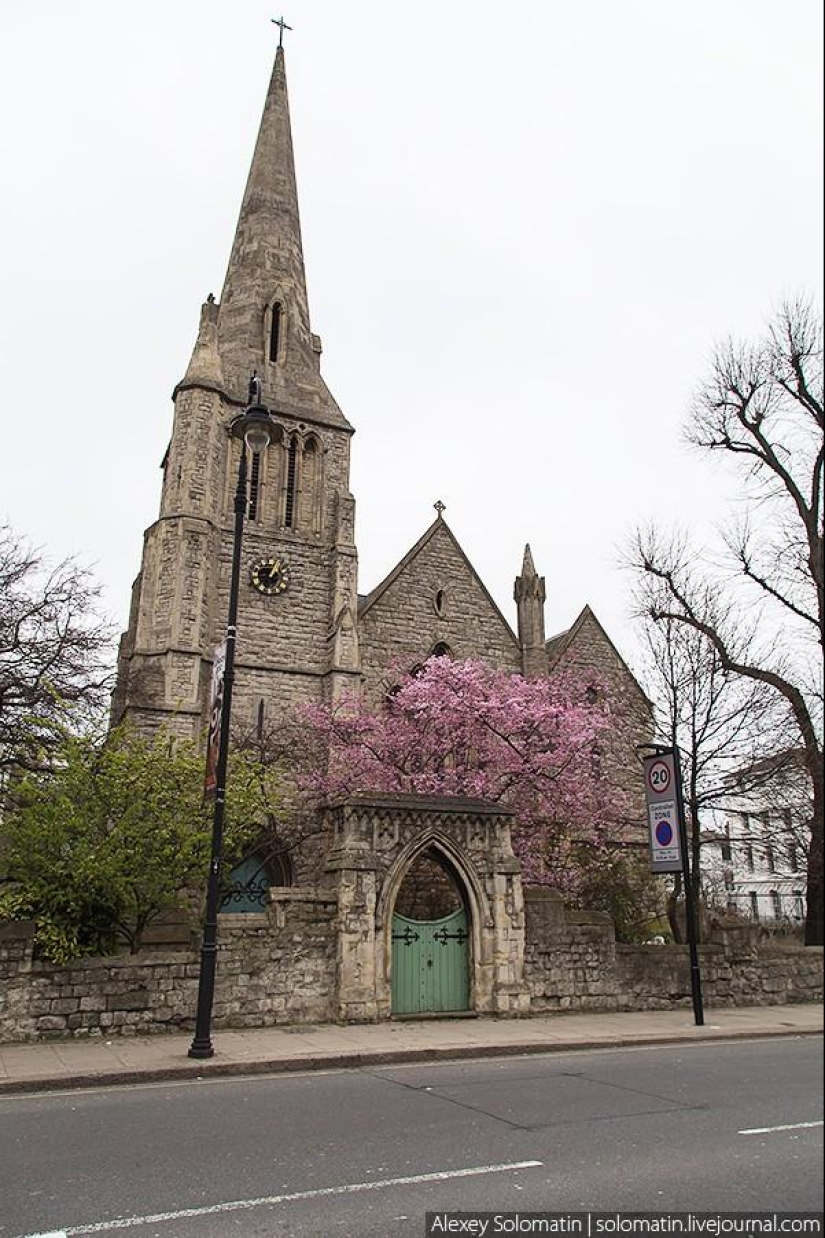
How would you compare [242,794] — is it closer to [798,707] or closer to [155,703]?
[155,703]

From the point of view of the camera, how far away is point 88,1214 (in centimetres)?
513

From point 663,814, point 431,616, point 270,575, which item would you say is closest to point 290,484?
point 270,575

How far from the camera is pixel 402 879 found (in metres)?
14.6

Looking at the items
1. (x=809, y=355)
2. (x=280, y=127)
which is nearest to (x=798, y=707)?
(x=809, y=355)

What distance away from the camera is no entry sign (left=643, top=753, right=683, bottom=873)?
14.8 metres

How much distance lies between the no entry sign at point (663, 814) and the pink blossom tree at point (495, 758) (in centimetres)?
483

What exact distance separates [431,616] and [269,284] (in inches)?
548

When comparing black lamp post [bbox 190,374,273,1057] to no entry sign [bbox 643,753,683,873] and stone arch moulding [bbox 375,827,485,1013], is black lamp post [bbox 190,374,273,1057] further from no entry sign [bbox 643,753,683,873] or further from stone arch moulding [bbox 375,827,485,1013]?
no entry sign [bbox 643,753,683,873]

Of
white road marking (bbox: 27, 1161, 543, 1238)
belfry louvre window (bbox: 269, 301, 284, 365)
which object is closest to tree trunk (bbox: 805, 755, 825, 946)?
white road marking (bbox: 27, 1161, 543, 1238)

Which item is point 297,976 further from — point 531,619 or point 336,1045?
point 531,619

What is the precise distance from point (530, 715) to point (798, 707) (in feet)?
19.5

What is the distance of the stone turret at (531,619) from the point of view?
29.8 m

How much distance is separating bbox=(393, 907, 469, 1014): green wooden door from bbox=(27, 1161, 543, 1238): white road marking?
8645mm

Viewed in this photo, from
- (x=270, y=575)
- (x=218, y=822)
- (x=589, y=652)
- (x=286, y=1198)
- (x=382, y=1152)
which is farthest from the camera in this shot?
(x=589, y=652)
